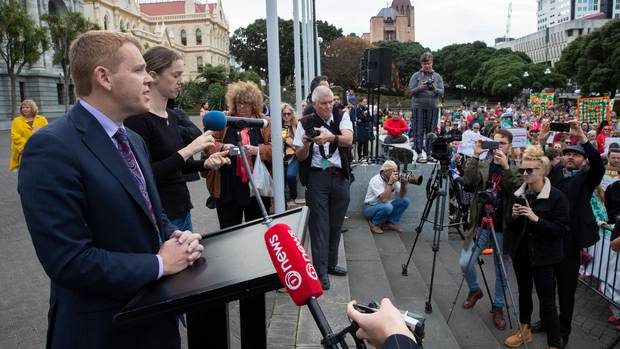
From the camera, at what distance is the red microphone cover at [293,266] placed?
1356mm

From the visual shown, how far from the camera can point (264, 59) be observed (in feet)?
250

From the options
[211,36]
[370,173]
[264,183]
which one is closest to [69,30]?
[370,173]

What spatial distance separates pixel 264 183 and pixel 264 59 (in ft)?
244

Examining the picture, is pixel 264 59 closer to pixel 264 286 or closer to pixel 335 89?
pixel 335 89

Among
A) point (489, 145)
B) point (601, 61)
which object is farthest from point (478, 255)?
point (601, 61)

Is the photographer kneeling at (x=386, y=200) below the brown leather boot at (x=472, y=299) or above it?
above

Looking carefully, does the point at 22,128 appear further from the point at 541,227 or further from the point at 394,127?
the point at 541,227

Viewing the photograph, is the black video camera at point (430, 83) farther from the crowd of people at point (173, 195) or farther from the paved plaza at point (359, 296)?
the crowd of people at point (173, 195)

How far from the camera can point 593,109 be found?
Answer: 12844 millimetres

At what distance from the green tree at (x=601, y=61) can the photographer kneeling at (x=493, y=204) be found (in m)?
42.4

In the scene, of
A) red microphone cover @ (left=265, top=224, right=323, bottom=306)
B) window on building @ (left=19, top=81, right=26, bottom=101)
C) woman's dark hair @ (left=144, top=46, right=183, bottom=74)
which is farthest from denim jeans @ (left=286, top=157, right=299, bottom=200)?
window on building @ (left=19, top=81, right=26, bottom=101)

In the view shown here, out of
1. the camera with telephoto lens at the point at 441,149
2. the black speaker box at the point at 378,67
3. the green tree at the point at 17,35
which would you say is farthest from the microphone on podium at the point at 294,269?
the green tree at the point at 17,35

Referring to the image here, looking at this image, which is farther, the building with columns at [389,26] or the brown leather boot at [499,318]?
the building with columns at [389,26]

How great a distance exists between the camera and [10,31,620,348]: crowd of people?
1539mm
